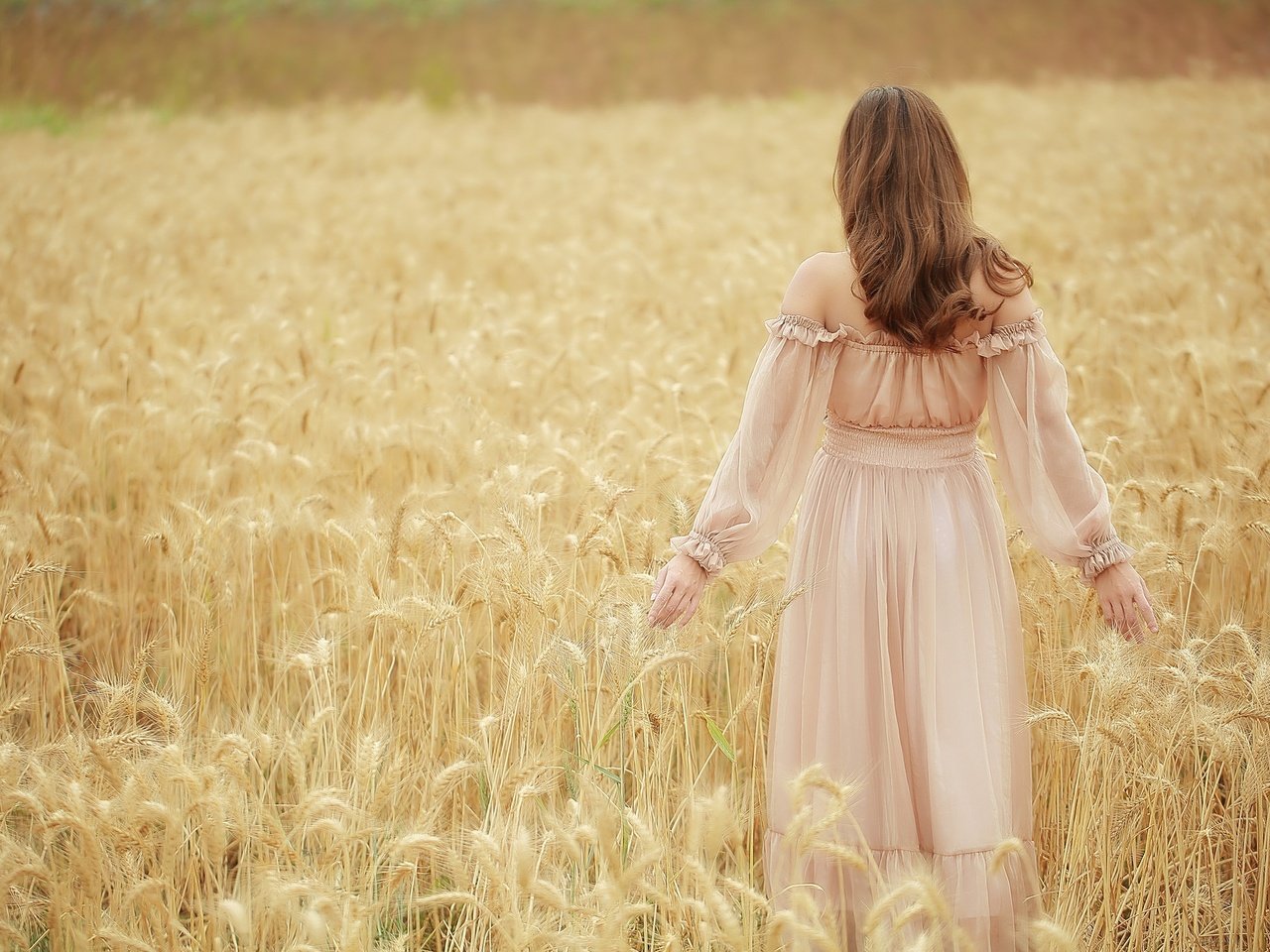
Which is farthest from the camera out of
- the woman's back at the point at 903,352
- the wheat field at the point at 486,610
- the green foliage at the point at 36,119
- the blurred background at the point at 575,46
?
the blurred background at the point at 575,46

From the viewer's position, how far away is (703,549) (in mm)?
2088

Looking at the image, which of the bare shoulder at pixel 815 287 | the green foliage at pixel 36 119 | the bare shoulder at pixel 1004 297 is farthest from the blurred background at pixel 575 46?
the bare shoulder at pixel 1004 297

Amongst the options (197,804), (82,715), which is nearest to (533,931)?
(197,804)

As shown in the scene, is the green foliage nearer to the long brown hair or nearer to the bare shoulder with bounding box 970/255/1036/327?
the long brown hair

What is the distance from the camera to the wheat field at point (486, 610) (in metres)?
1.95

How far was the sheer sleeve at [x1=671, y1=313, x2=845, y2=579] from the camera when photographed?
82.1 inches

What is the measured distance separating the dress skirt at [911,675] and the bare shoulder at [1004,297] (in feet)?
0.80

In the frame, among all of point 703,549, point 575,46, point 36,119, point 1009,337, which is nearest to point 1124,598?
point 1009,337

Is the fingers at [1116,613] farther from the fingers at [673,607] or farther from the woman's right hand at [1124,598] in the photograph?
the fingers at [673,607]

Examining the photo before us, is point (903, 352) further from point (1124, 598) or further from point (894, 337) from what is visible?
point (1124, 598)

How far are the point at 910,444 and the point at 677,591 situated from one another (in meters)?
0.57

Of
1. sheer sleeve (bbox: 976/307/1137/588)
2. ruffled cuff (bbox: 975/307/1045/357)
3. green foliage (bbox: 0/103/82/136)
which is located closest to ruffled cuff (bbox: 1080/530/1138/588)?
sheer sleeve (bbox: 976/307/1137/588)

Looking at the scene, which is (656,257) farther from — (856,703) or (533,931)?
(533,931)

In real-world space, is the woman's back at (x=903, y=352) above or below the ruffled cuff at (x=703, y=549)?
above
